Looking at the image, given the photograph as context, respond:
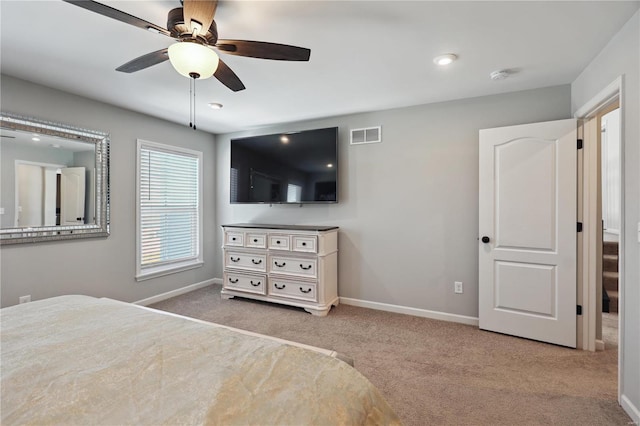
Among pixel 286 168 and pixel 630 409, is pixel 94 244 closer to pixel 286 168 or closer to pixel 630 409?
pixel 286 168

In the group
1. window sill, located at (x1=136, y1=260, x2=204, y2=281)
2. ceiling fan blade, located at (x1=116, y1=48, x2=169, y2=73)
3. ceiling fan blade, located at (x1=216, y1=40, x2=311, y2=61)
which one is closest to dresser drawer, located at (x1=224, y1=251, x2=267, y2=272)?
window sill, located at (x1=136, y1=260, x2=204, y2=281)

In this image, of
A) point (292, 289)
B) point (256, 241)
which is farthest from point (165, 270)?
point (292, 289)

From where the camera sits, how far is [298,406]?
0.88m

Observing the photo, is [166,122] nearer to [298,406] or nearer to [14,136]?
[14,136]

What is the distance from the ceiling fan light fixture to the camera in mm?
1525

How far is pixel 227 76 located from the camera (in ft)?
6.40

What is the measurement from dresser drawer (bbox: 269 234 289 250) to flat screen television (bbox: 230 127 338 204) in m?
0.51

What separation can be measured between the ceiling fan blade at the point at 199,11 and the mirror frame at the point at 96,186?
2332 mm

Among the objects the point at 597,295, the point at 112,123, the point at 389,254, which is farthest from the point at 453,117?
the point at 112,123

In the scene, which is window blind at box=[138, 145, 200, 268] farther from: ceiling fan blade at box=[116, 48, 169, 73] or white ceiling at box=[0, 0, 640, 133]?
ceiling fan blade at box=[116, 48, 169, 73]

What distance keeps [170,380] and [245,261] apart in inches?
116

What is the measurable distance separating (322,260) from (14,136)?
3.14 meters

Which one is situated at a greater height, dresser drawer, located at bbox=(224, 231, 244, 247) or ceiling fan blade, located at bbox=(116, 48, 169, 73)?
ceiling fan blade, located at bbox=(116, 48, 169, 73)

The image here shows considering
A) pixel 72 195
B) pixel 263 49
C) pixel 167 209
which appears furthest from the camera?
pixel 167 209
